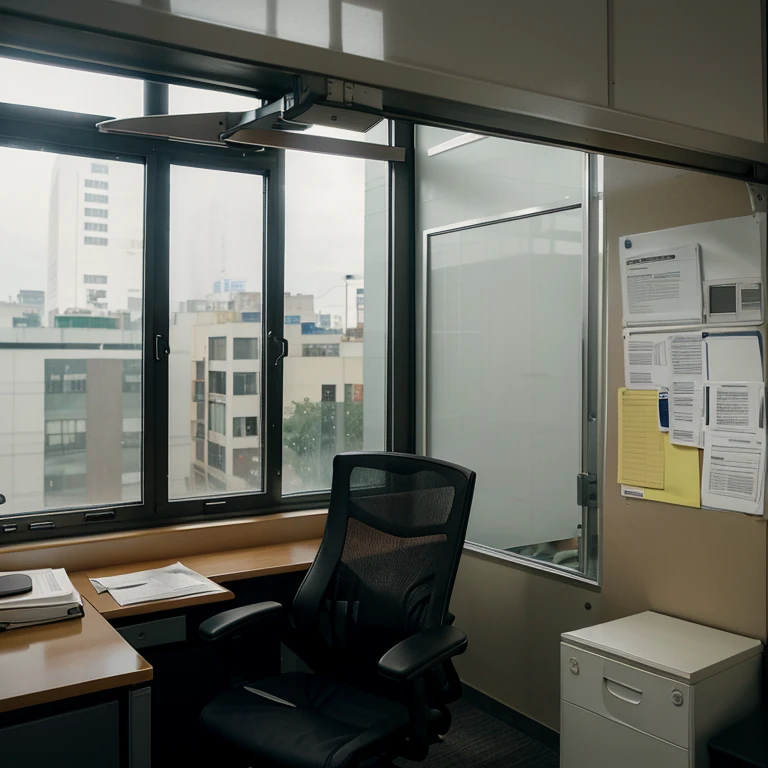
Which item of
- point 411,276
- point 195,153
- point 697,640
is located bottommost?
A: point 697,640

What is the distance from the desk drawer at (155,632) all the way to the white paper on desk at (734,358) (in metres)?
1.91

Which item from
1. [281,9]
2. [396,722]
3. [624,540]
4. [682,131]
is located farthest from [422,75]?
[624,540]

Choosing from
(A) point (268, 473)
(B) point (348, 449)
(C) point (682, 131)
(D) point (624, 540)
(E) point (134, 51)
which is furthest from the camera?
(B) point (348, 449)

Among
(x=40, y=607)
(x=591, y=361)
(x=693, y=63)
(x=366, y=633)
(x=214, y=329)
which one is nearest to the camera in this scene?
(x=693, y=63)

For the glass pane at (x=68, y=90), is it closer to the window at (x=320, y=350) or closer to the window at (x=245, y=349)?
the window at (x=245, y=349)

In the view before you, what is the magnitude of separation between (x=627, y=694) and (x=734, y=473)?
0.72 m

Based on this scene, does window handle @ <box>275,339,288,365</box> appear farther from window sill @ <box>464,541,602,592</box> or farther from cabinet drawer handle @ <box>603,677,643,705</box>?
cabinet drawer handle @ <box>603,677,643,705</box>

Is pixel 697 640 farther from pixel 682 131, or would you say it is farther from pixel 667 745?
pixel 682 131

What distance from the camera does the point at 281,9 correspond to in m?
1.26

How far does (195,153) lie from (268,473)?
143cm

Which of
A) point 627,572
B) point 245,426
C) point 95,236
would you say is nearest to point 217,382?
point 245,426

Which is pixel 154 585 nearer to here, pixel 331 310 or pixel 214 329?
pixel 214 329

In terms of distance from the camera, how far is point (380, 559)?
2346mm

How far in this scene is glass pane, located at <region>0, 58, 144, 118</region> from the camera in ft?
9.19
